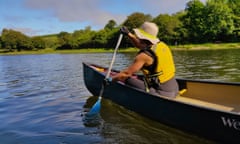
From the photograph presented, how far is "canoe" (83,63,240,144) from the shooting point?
5.29 metres

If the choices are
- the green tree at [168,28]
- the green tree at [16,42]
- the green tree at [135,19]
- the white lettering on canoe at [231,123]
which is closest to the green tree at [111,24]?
the green tree at [16,42]

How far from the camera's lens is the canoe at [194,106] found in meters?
5.29

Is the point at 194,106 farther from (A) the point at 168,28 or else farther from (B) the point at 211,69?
(A) the point at 168,28

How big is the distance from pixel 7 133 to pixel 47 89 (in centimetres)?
603

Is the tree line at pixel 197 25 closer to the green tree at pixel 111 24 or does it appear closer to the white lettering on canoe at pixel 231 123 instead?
the green tree at pixel 111 24

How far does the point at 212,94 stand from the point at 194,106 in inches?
96.1

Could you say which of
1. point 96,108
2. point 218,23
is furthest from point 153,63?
point 218,23

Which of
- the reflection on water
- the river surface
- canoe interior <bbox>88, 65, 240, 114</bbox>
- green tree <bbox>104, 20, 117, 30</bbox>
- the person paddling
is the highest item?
green tree <bbox>104, 20, 117, 30</bbox>

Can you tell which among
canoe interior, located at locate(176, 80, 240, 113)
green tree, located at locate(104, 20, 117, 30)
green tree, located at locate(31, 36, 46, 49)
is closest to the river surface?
canoe interior, located at locate(176, 80, 240, 113)

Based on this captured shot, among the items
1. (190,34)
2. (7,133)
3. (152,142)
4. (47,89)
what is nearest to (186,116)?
(152,142)

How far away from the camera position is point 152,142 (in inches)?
250

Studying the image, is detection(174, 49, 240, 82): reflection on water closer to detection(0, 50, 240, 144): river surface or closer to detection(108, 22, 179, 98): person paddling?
detection(0, 50, 240, 144): river surface

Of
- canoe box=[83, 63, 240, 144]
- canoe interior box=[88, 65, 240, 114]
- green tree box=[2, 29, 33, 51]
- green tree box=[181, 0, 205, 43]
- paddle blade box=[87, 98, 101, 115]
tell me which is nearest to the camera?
canoe box=[83, 63, 240, 144]

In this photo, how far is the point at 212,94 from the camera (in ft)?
25.8
